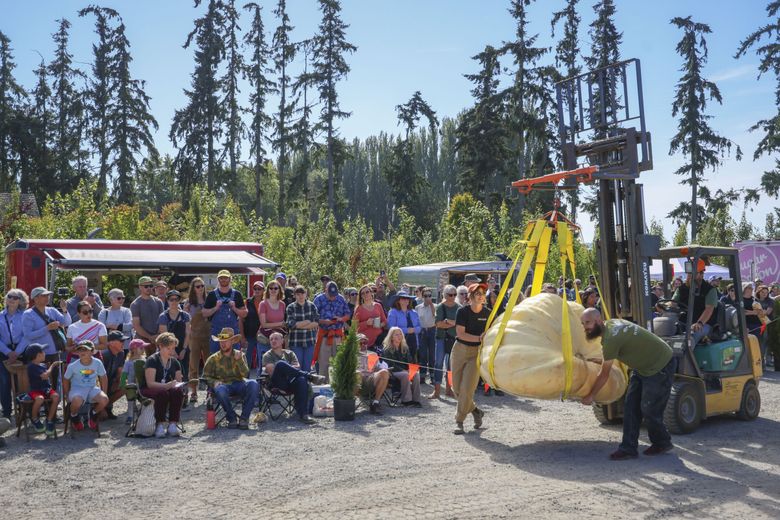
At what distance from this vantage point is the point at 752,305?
51.2 feet

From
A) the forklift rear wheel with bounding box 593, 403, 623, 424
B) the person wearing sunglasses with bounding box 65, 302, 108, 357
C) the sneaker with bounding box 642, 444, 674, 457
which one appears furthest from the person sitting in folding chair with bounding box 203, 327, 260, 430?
the sneaker with bounding box 642, 444, 674, 457

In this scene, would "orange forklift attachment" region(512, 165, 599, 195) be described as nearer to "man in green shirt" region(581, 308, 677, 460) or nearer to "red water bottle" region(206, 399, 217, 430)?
"man in green shirt" region(581, 308, 677, 460)

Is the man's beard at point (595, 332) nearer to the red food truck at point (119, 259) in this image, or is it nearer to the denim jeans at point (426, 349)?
the denim jeans at point (426, 349)

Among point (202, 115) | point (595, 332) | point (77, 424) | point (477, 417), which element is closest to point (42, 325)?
point (77, 424)

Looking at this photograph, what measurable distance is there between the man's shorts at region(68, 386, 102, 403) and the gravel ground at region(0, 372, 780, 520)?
421mm

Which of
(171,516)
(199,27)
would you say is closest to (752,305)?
(171,516)

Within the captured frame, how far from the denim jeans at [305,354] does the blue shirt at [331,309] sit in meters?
0.51

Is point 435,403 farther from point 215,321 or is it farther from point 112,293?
point 112,293

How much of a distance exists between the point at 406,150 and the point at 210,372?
4350 cm

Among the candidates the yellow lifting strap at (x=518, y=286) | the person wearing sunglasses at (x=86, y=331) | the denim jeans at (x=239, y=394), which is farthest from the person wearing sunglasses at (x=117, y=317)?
the yellow lifting strap at (x=518, y=286)

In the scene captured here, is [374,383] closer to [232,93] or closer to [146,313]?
[146,313]

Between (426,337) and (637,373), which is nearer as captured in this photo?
(637,373)

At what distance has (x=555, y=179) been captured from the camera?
25.7ft

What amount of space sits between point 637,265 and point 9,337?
752cm
